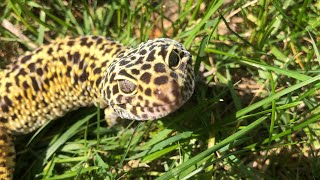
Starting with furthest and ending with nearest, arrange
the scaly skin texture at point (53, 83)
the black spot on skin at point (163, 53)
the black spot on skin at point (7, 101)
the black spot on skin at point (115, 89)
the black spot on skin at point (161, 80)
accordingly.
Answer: the black spot on skin at point (7, 101)
the scaly skin texture at point (53, 83)
the black spot on skin at point (115, 89)
the black spot on skin at point (163, 53)
the black spot on skin at point (161, 80)

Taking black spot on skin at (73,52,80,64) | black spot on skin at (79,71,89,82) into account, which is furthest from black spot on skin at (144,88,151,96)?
black spot on skin at (73,52,80,64)

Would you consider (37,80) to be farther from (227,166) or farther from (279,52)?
(279,52)

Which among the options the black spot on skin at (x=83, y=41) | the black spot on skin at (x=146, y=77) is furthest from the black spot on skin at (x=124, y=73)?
the black spot on skin at (x=83, y=41)

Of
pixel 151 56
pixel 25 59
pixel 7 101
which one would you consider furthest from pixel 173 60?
pixel 7 101

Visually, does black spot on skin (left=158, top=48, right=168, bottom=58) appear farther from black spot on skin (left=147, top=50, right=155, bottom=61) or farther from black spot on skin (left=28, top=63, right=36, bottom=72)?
black spot on skin (left=28, top=63, right=36, bottom=72)

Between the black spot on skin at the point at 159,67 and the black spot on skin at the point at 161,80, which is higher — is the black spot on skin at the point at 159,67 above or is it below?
above

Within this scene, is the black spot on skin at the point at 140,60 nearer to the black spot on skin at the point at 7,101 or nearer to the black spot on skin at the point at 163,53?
the black spot on skin at the point at 163,53

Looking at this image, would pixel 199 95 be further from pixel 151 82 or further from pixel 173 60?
pixel 151 82
